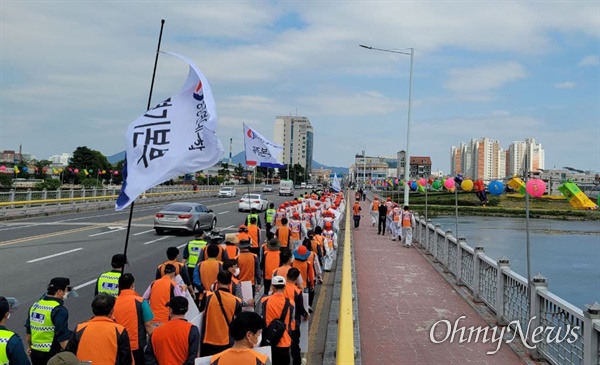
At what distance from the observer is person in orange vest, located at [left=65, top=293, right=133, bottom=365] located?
3.78 meters

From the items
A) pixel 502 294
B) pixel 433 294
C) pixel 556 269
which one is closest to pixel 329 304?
pixel 433 294

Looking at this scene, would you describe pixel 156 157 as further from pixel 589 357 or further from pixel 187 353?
pixel 589 357

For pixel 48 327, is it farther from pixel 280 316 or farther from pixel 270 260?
pixel 270 260

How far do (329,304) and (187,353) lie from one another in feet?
19.5

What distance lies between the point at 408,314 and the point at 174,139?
560cm

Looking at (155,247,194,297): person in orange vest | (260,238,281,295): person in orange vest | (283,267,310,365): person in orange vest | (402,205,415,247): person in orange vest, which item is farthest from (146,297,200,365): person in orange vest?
(402,205,415,247): person in orange vest

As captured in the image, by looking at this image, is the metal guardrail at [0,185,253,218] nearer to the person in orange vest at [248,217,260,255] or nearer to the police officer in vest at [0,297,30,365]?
the person in orange vest at [248,217,260,255]

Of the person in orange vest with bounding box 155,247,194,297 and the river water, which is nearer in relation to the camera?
the person in orange vest with bounding box 155,247,194,297

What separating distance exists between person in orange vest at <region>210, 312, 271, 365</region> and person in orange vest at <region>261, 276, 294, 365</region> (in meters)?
1.48

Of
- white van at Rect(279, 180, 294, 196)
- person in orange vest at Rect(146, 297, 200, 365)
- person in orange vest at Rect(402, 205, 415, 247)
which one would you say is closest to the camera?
person in orange vest at Rect(146, 297, 200, 365)

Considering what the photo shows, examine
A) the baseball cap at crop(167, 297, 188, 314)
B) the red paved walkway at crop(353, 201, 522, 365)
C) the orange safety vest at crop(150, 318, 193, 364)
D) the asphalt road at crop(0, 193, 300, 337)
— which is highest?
the baseball cap at crop(167, 297, 188, 314)

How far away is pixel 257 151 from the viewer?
14000 millimetres

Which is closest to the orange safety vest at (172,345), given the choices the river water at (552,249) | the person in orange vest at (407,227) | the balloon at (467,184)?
the balloon at (467,184)

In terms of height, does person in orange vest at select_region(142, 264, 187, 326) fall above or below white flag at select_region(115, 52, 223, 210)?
below
